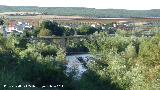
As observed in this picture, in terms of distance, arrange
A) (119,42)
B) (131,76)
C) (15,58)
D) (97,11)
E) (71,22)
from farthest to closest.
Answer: (71,22), (97,11), (119,42), (15,58), (131,76)

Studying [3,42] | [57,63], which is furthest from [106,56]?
[3,42]

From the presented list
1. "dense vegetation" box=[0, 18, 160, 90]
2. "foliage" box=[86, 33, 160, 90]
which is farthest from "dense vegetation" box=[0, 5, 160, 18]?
"foliage" box=[86, 33, 160, 90]

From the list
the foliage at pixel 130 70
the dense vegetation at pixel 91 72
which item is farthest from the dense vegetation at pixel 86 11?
the foliage at pixel 130 70

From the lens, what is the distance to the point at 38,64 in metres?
22.6

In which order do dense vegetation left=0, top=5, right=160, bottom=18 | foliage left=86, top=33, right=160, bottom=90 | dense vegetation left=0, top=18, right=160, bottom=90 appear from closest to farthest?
foliage left=86, top=33, right=160, bottom=90
dense vegetation left=0, top=18, right=160, bottom=90
dense vegetation left=0, top=5, right=160, bottom=18

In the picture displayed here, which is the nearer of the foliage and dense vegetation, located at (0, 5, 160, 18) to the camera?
the foliage

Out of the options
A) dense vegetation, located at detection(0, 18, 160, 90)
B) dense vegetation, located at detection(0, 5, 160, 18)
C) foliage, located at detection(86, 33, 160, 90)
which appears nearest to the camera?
foliage, located at detection(86, 33, 160, 90)

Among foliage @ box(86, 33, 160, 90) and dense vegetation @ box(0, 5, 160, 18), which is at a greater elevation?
foliage @ box(86, 33, 160, 90)

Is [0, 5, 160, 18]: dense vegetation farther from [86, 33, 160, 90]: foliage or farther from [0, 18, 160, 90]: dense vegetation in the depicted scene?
[86, 33, 160, 90]: foliage

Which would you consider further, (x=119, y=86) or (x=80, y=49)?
(x=80, y=49)

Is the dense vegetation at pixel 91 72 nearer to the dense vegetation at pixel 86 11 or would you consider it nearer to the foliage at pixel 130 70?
the foliage at pixel 130 70

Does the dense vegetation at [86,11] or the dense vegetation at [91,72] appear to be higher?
the dense vegetation at [91,72]

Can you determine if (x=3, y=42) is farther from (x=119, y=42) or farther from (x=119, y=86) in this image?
(x=119, y=86)

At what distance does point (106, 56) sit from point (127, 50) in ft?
39.7
